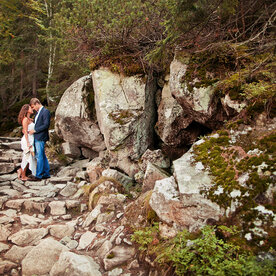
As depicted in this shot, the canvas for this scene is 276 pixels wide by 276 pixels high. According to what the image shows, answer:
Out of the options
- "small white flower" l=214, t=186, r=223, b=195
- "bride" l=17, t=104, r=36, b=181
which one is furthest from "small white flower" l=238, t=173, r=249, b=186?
"bride" l=17, t=104, r=36, b=181

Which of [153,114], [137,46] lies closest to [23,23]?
[137,46]

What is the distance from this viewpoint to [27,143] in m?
8.34

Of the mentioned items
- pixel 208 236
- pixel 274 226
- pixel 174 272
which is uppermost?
pixel 274 226

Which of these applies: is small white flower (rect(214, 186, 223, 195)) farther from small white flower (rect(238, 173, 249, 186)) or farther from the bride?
the bride

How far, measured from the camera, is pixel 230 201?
312 cm

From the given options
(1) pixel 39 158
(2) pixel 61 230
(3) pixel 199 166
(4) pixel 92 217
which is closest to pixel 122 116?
(1) pixel 39 158

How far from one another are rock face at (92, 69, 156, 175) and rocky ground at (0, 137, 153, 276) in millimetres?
1751

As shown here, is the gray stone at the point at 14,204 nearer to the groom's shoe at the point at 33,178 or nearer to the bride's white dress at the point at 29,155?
the groom's shoe at the point at 33,178

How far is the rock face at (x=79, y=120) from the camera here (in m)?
9.42

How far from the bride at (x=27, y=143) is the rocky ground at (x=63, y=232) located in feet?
1.73

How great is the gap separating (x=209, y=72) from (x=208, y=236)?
3921mm

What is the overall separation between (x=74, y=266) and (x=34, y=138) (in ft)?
20.1

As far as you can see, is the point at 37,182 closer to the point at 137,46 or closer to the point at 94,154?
the point at 94,154

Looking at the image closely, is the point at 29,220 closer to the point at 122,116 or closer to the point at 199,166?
the point at 122,116
